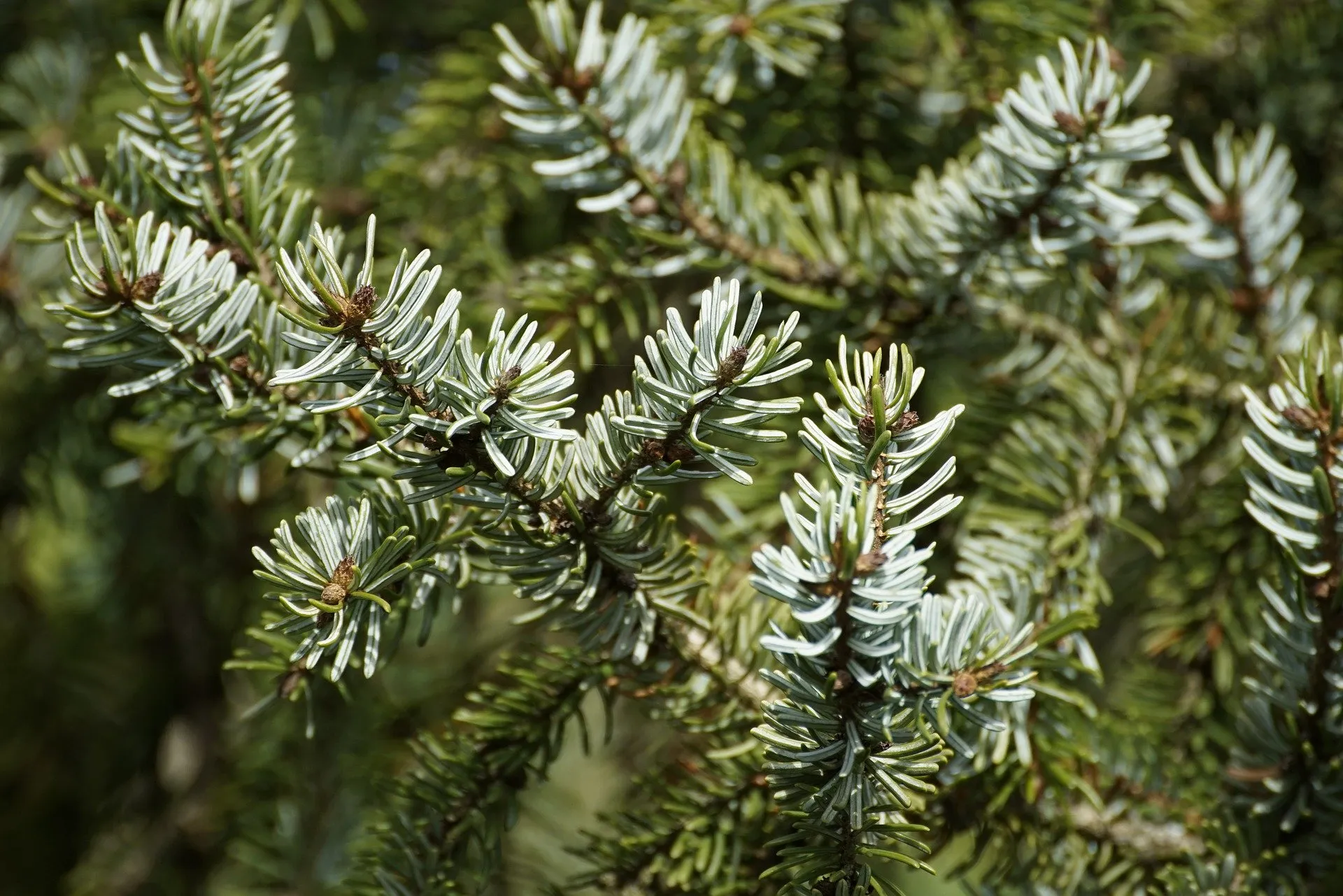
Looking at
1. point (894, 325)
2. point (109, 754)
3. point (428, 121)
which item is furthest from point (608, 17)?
point (109, 754)

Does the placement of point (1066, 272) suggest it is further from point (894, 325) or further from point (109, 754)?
point (109, 754)

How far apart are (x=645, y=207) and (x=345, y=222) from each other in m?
0.24

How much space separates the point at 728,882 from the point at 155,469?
38 cm

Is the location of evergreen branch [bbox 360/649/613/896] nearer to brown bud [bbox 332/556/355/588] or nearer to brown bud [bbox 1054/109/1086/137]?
brown bud [bbox 332/556/355/588]

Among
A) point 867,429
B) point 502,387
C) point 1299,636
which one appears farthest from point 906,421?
point 1299,636

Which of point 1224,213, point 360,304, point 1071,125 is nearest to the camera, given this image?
point 360,304

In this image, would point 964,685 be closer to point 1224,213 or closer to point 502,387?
point 502,387

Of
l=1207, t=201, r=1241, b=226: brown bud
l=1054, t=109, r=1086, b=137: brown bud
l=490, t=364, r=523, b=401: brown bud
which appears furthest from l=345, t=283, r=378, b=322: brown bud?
l=1207, t=201, r=1241, b=226: brown bud

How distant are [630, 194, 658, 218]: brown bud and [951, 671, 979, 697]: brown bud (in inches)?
9.8

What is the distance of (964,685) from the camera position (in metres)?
0.33

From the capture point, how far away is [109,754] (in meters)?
0.78

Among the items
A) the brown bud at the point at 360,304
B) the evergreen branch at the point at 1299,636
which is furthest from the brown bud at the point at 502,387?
the evergreen branch at the point at 1299,636

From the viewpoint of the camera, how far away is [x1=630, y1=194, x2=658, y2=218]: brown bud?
18.5 inches

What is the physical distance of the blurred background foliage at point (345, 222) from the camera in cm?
56
